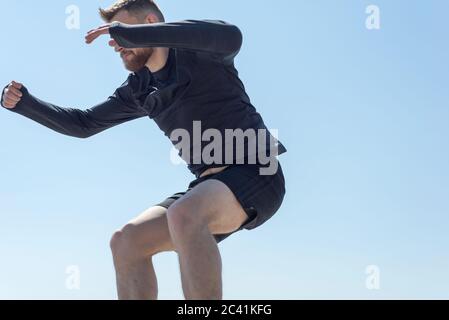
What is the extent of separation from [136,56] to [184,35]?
0.74 metres

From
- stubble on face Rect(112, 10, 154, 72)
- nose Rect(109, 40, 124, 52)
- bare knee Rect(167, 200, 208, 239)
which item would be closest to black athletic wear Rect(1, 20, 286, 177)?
stubble on face Rect(112, 10, 154, 72)

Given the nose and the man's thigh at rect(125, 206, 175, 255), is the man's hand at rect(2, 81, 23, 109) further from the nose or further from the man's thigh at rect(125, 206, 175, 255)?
the man's thigh at rect(125, 206, 175, 255)

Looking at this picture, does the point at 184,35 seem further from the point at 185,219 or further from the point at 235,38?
the point at 185,219

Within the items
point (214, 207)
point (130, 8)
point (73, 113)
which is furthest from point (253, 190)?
point (73, 113)

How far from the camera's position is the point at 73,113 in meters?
4.88

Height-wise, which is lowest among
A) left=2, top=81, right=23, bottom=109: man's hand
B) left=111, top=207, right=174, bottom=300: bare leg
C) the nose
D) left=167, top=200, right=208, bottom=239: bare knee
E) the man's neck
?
left=111, top=207, right=174, bottom=300: bare leg

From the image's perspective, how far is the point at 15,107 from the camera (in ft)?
15.3

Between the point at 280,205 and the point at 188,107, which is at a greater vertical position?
the point at 188,107

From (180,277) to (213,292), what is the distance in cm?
32

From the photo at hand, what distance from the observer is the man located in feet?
11.6

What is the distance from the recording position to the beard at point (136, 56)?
4.35m
